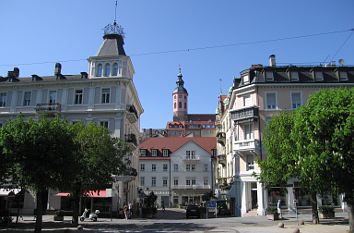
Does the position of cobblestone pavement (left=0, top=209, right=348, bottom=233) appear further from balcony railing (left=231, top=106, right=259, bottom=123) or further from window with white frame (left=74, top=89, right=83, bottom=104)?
window with white frame (left=74, top=89, right=83, bottom=104)

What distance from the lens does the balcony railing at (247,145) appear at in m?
40.6

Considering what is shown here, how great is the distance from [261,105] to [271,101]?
137 centimetres

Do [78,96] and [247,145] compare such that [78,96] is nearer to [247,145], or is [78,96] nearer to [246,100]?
[246,100]

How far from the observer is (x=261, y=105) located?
1641 inches

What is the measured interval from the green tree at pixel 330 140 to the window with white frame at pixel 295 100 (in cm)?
2246

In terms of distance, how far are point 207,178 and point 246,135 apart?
110 feet

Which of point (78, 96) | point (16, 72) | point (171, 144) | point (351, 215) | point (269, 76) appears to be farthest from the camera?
point (171, 144)

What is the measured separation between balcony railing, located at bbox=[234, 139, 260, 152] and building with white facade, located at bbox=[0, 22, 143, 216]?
12.8 metres

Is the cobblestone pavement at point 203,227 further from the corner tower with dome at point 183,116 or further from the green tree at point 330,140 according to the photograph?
the corner tower with dome at point 183,116

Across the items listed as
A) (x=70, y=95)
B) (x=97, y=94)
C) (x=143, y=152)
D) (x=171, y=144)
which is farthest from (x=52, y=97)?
(x=171, y=144)

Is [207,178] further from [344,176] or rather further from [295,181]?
[344,176]

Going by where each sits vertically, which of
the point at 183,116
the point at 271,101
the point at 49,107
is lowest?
the point at 49,107

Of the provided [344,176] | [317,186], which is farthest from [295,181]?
[344,176]

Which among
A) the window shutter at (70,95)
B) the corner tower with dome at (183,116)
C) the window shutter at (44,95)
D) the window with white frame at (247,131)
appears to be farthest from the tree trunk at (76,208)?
the corner tower with dome at (183,116)
